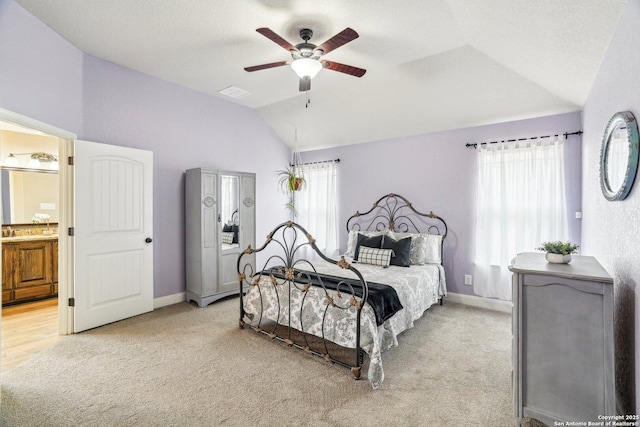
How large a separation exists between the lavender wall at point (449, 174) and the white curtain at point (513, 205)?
0.40ft

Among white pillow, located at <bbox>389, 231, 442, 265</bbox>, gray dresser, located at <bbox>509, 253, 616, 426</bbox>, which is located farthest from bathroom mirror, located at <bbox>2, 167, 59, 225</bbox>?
gray dresser, located at <bbox>509, 253, 616, 426</bbox>

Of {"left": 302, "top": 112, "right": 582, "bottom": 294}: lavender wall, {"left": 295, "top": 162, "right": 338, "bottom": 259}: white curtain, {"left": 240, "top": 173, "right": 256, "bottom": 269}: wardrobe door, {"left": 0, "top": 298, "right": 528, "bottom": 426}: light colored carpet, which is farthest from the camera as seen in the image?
{"left": 295, "top": 162, "right": 338, "bottom": 259}: white curtain

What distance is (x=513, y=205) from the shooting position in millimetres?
3943

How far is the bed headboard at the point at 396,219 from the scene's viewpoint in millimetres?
4676

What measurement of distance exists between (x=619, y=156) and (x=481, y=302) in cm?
280

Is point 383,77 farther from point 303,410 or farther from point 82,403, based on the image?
point 82,403

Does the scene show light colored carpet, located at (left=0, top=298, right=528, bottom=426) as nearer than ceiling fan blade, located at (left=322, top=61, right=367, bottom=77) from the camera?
Yes

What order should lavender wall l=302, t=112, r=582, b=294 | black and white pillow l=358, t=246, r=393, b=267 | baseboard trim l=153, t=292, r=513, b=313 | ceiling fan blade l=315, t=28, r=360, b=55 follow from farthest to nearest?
baseboard trim l=153, t=292, r=513, b=313 → black and white pillow l=358, t=246, r=393, b=267 → lavender wall l=302, t=112, r=582, b=294 → ceiling fan blade l=315, t=28, r=360, b=55

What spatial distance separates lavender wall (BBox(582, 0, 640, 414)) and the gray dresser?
0.49 ft

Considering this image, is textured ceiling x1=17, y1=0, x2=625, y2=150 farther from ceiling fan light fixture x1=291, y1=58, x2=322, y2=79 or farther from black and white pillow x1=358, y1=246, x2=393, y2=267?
black and white pillow x1=358, y1=246, x2=393, y2=267

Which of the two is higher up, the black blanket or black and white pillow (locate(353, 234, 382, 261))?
black and white pillow (locate(353, 234, 382, 261))

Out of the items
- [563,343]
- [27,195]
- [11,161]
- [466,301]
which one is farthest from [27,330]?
[466,301]

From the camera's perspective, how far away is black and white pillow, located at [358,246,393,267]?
3.98m

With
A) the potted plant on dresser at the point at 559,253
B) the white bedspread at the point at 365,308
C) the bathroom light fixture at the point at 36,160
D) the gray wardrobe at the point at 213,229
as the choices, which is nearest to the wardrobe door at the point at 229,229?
the gray wardrobe at the point at 213,229
